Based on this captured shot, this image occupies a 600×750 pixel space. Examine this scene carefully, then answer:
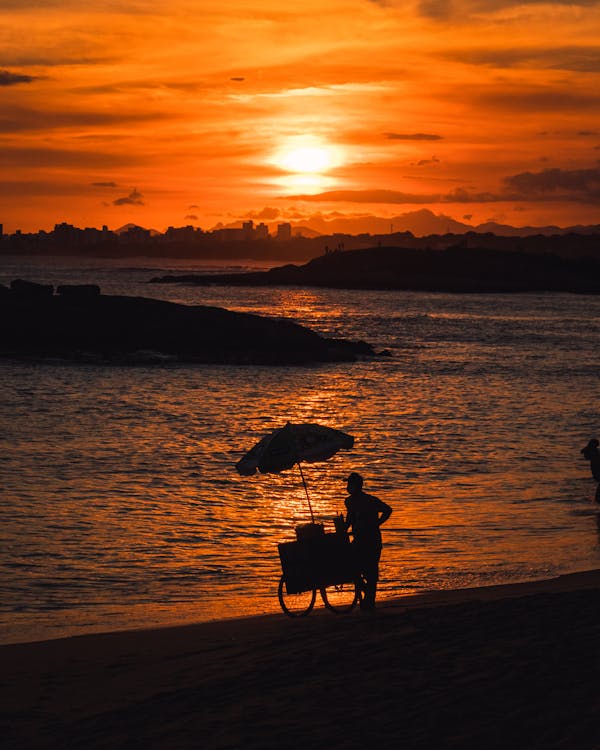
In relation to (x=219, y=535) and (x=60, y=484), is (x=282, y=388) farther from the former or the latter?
(x=219, y=535)

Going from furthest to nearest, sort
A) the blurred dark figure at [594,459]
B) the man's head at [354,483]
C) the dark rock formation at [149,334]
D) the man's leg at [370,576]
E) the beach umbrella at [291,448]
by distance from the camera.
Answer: the dark rock formation at [149,334]
the blurred dark figure at [594,459]
the beach umbrella at [291,448]
the man's leg at [370,576]
the man's head at [354,483]

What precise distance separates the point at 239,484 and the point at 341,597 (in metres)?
10.2

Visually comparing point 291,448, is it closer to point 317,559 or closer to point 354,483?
point 354,483

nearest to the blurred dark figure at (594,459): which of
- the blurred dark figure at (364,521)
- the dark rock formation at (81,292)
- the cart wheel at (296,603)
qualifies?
the cart wheel at (296,603)

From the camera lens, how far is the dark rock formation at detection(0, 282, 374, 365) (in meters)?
63.5

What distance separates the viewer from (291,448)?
41.9ft

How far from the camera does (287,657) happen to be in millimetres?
10664

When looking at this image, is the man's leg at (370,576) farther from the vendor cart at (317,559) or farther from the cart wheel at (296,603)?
the cart wheel at (296,603)

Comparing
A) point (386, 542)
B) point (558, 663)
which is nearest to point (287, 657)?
point (558, 663)

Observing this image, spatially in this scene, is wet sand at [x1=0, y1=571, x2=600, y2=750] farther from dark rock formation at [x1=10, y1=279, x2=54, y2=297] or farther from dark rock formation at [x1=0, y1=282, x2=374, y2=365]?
dark rock formation at [x1=10, y1=279, x2=54, y2=297]

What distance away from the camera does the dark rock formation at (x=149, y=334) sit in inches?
2500

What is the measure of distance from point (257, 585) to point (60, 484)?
9796mm

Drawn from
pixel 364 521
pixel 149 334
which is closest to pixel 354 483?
pixel 364 521

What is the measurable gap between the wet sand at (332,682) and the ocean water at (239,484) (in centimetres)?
212
